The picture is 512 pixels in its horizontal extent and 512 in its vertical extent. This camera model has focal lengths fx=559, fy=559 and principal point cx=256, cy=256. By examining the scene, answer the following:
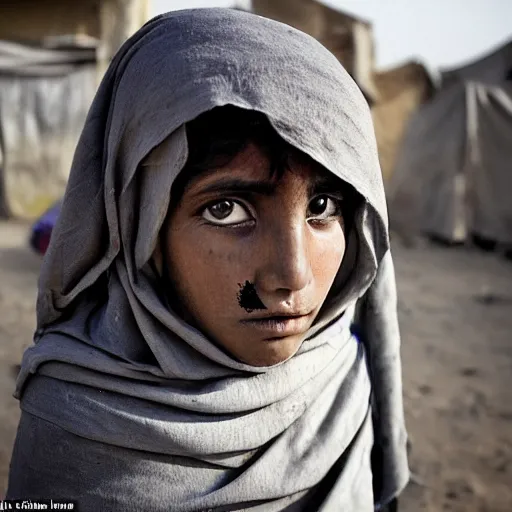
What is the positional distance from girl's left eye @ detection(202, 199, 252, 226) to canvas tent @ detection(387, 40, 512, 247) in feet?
27.5

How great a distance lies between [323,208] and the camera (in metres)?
1.19

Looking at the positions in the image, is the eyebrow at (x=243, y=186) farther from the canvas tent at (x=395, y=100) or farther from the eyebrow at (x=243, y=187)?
the canvas tent at (x=395, y=100)

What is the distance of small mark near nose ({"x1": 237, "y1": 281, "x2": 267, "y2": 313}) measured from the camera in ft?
3.55

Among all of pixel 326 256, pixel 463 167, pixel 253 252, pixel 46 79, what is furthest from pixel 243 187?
pixel 46 79

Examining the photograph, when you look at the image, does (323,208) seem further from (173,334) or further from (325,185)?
(173,334)

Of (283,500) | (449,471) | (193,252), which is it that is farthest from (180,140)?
(449,471)

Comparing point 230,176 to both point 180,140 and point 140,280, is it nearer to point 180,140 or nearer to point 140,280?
point 180,140

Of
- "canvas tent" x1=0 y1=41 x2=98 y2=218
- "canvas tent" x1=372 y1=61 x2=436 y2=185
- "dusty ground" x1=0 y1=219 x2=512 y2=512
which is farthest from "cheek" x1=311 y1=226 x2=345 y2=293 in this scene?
"canvas tent" x1=372 y1=61 x2=436 y2=185

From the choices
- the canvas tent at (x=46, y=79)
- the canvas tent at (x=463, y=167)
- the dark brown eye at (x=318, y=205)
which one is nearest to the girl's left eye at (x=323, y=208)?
the dark brown eye at (x=318, y=205)

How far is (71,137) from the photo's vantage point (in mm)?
9695

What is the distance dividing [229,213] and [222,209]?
16mm

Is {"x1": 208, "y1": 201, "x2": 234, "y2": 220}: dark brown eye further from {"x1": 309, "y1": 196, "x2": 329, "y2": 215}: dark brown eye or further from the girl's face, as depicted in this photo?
{"x1": 309, "y1": 196, "x2": 329, "y2": 215}: dark brown eye

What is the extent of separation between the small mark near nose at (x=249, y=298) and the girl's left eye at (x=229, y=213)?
0.42 feet

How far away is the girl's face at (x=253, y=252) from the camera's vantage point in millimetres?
1069
